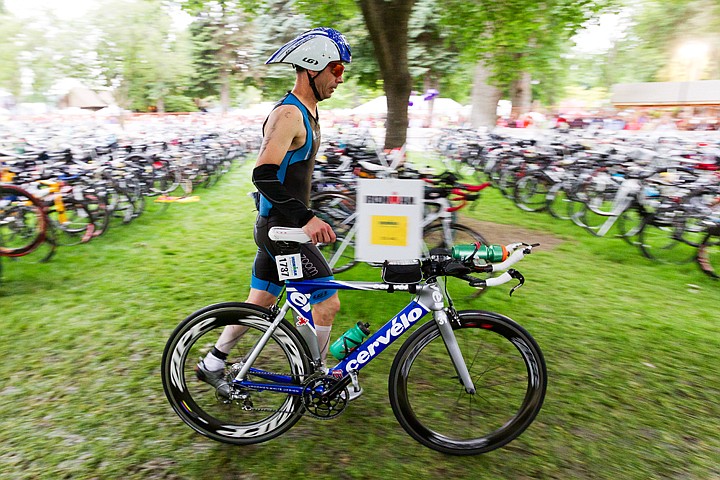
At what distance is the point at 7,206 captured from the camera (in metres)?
5.93

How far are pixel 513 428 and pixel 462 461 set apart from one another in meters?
0.31

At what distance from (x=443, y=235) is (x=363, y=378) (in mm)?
2296

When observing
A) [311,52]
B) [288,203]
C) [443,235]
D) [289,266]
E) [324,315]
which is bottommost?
[443,235]

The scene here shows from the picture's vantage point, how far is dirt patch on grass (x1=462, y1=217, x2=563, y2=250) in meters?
7.71

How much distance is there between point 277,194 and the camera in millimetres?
2545

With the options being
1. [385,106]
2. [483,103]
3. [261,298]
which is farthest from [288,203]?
[385,106]

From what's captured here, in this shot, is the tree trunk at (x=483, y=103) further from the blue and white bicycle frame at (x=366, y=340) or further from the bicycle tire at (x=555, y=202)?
the blue and white bicycle frame at (x=366, y=340)

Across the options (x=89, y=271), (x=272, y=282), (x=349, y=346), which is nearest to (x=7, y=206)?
(x=89, y=271)

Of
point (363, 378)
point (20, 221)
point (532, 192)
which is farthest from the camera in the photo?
point (532, 192)

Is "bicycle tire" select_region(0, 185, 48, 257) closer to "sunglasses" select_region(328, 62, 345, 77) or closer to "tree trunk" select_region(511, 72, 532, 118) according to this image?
"sunglasses" select_region(328, 62, 345, 77)

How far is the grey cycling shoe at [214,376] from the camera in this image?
2822 millimetres

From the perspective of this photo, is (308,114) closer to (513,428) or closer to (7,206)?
(513,428)

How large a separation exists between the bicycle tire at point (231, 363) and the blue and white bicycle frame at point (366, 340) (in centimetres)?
4

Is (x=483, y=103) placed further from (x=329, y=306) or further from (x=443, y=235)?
(x=329, y=306)
